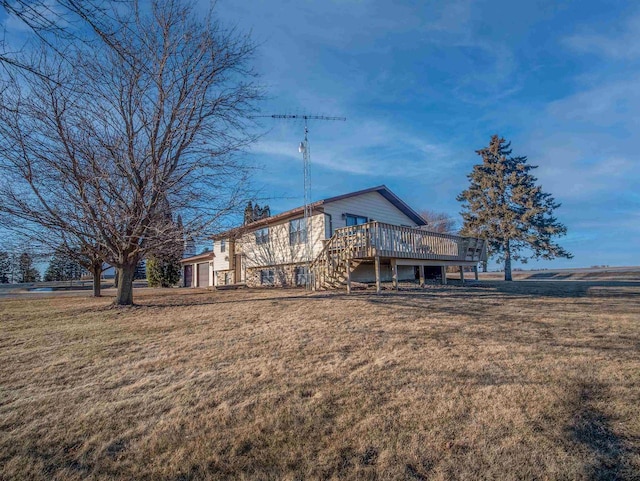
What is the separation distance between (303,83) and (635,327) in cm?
1118

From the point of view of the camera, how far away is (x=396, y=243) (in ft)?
41.9

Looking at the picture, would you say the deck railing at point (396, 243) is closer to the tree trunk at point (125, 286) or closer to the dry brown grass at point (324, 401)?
the dry brown grass at point (324, 401)

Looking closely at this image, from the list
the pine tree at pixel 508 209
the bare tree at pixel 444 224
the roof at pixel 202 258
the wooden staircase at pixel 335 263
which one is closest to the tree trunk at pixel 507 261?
the pine tree at pixel 508 209

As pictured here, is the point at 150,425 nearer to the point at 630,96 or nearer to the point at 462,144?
the point at 630,96

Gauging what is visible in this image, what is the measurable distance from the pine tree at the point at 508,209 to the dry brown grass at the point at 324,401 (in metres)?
18.7

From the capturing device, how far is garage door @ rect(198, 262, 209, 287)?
2645 cm

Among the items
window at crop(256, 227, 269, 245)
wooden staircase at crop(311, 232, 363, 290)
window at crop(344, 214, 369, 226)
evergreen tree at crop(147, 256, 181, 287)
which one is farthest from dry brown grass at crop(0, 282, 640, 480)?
evergreen tree at crop(147, 256, 181, 287)

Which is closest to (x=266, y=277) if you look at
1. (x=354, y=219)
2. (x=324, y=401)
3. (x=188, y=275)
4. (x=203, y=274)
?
(x=354, y=219)

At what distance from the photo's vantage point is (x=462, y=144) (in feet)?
93.2

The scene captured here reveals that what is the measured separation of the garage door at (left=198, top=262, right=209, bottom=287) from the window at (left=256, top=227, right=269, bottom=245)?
319 inches

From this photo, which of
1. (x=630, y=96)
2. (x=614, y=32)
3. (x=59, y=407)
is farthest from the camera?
(x=630, y=96)

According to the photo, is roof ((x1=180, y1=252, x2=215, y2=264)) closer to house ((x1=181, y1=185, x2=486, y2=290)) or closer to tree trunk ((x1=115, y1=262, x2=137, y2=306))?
house ((x1=181, y1=185, x2=486, y2=290))

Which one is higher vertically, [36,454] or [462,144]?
[462,144]

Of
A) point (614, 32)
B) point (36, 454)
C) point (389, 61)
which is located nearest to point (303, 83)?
point (389, 61)
